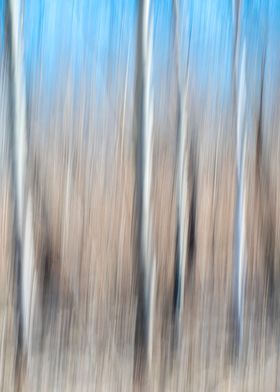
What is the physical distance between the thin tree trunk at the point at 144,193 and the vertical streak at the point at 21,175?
116mm

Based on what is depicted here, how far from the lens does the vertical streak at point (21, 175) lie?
567 millimetres

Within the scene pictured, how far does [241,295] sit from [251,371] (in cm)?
9

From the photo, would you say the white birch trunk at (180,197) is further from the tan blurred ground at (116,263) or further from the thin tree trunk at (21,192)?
the thin tree trunk at (21,192)

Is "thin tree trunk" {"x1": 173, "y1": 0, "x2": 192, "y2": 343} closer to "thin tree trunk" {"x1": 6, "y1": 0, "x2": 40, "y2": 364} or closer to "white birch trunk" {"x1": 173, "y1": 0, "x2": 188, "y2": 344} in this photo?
"white birch trunk" {"x1": 173, "y1": 0, "x2": 188, "y2": 344}

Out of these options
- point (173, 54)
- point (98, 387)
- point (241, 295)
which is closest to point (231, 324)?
point (241, 295)

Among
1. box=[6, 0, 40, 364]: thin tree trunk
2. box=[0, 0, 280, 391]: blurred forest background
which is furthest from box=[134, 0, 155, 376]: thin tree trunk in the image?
box=[6, 0, 40, 364]: thin tree trunk

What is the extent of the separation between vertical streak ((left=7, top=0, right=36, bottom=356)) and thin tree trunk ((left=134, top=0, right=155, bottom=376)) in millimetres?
116

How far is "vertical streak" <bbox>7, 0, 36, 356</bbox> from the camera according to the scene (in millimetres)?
567

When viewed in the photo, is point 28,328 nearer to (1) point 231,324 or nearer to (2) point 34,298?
(2) point 34,298

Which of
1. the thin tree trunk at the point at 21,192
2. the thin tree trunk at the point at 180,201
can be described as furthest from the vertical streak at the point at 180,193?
the thin tree trunk at the point at 21,192

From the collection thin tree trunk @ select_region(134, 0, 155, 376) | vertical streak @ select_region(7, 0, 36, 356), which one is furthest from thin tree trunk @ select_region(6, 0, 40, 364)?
thin tree trunk @ select_region(134, 0, 155, 376)

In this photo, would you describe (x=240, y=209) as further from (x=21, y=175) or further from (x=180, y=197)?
(x=21, y=175)

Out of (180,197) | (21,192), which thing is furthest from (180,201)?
(21,192)

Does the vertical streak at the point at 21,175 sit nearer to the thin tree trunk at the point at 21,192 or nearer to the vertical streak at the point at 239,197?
the thin tree trunk at the point at 21,192
